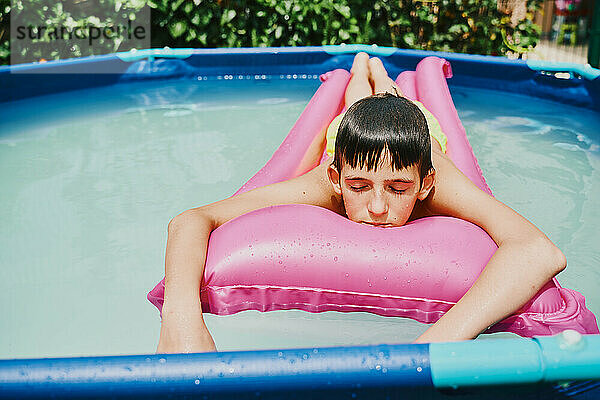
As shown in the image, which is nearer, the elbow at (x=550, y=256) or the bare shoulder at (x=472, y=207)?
the elbow at (x=550, y=256)

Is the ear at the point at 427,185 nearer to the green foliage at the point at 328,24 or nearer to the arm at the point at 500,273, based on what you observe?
the arm at the point at 500,273

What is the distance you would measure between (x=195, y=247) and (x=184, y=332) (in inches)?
11.9

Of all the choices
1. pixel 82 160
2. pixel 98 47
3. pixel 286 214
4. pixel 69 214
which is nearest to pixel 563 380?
pixel 286 214

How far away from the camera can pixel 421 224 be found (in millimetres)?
1697

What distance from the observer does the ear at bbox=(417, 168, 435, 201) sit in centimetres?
172

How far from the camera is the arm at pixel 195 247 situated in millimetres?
1394

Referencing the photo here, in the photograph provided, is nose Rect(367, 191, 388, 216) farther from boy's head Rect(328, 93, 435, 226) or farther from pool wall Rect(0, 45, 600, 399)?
pool wall Rect(0, 45, 600, 399)

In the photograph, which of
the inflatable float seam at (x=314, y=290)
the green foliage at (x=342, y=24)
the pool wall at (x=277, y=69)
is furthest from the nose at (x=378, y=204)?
the green foliage at (x=342, y=24)

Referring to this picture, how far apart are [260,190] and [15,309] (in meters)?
0.96

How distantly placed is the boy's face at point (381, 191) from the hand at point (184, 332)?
21.3 inches

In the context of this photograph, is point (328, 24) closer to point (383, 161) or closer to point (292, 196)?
point (292, 196)

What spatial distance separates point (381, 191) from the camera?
64.6 inches

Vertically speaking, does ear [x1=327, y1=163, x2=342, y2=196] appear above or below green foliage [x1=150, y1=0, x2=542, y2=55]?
below

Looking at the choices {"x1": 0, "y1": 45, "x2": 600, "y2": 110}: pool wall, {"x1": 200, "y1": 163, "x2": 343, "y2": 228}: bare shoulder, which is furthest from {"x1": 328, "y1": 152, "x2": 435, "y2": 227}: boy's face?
{"x1": 0, "y1": 45, "x2": 600, "y2": 110}: pool wall
